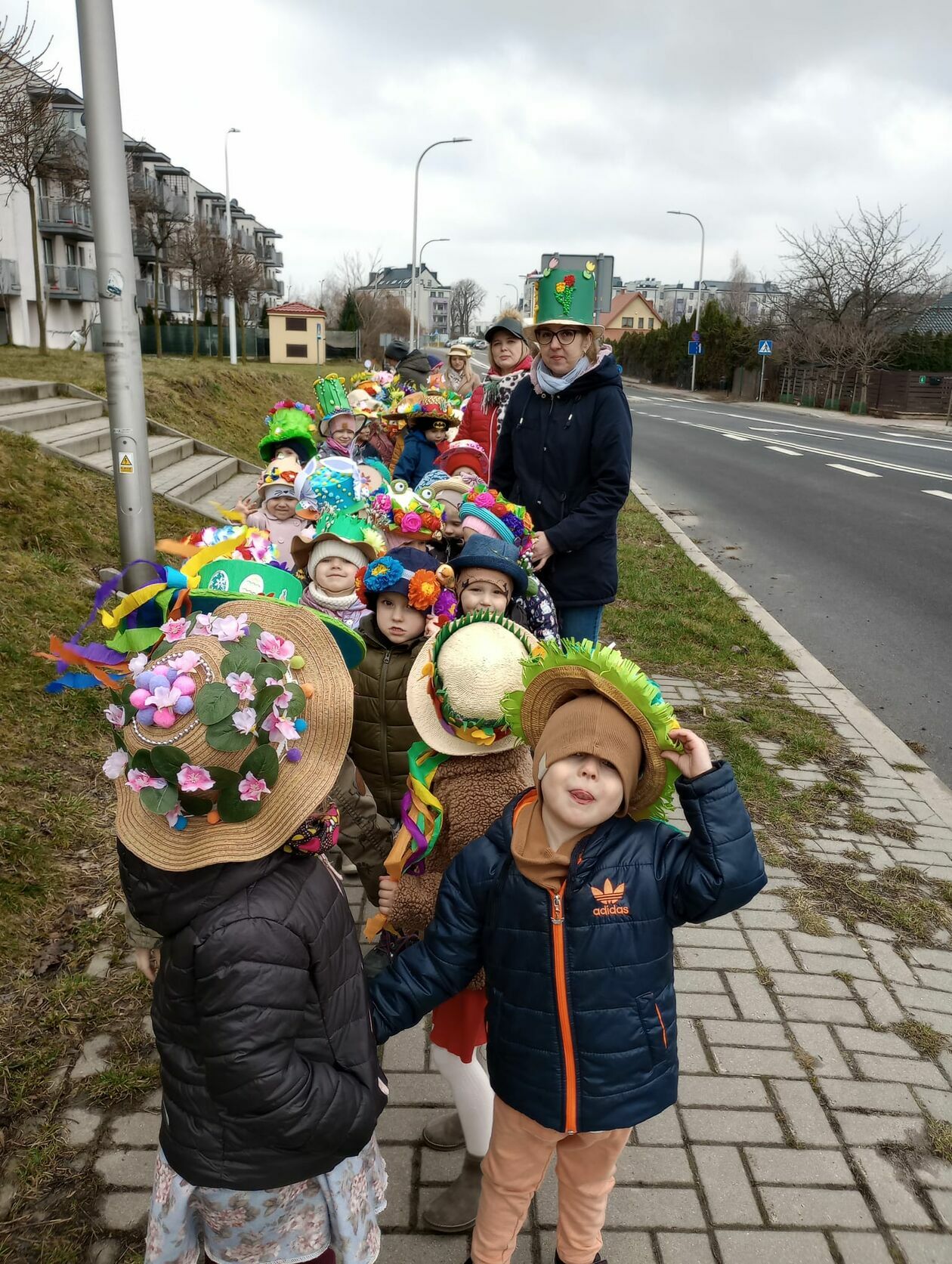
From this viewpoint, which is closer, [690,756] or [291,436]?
[690,756]

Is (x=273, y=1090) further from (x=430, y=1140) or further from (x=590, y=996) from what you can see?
(x=430, y=1140)

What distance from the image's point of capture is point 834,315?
42062 millimetres

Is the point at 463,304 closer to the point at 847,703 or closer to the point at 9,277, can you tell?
the point at 9,277

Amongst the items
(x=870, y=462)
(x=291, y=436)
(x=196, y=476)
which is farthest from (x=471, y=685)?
(x=870, y=462)

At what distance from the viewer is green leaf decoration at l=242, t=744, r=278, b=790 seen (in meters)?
1.55

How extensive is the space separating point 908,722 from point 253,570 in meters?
4.51

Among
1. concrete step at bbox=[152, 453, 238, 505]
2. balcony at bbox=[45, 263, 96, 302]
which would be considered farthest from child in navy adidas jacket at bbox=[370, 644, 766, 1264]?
balcony at bbox=[45, 263, 96, 302]

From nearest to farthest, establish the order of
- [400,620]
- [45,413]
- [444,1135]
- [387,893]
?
[387,893] < [444,1135] < [400,620] < [45,413]

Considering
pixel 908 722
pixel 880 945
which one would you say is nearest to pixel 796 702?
pixel 908 722

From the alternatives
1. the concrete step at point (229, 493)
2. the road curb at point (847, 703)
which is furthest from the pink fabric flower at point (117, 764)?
the concrete step at point (229, 493)

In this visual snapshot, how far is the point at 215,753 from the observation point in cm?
153

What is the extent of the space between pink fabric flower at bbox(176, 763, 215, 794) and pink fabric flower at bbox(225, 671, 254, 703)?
135 mm

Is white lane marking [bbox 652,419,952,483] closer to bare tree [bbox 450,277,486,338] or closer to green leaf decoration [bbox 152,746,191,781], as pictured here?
green leaf decoration [bbox 152,746,191,781]

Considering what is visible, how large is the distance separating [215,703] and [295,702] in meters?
0.18
